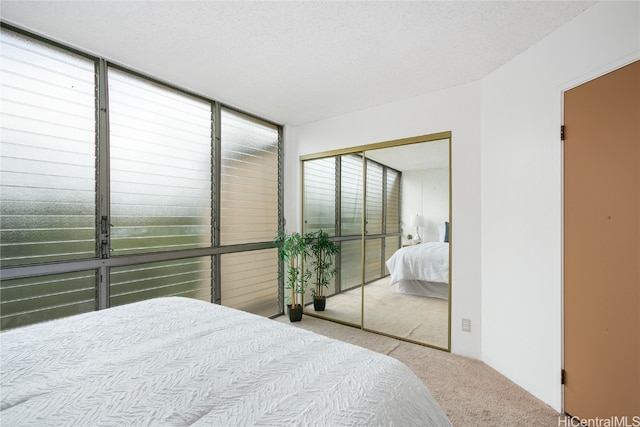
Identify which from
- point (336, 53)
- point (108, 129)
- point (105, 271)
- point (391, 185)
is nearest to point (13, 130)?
point (108, 129)

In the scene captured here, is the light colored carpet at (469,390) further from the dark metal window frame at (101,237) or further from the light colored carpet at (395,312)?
the dark metal window frame at (101,237)

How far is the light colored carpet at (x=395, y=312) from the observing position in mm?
2846

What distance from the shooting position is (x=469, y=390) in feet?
6.89

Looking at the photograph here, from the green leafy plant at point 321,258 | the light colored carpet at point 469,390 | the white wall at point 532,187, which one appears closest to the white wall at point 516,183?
the white wall at point 532,187

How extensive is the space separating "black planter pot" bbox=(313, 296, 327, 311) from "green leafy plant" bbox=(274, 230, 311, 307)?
22 centimetres

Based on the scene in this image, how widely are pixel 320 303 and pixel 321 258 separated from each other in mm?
598

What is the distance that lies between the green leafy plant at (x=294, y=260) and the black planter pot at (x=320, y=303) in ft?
0.73

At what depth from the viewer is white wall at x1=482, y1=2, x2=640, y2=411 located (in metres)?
1.68

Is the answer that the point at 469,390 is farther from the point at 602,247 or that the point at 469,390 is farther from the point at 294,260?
the point at 294,260

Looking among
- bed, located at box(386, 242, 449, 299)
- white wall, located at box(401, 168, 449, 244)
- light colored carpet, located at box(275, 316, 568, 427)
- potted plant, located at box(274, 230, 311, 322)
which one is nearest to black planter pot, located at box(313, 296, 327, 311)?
potted plant, located at box(274, 230, 311, 322)

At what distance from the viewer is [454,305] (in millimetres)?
2707

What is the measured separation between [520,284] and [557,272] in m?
0.32

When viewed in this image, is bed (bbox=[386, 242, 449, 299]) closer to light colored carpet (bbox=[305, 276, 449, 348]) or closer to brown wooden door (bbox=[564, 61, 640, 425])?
light colored carpet (bbox=[305, 276, 449, 348])

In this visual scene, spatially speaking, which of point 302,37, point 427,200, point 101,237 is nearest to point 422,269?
point 427,200
